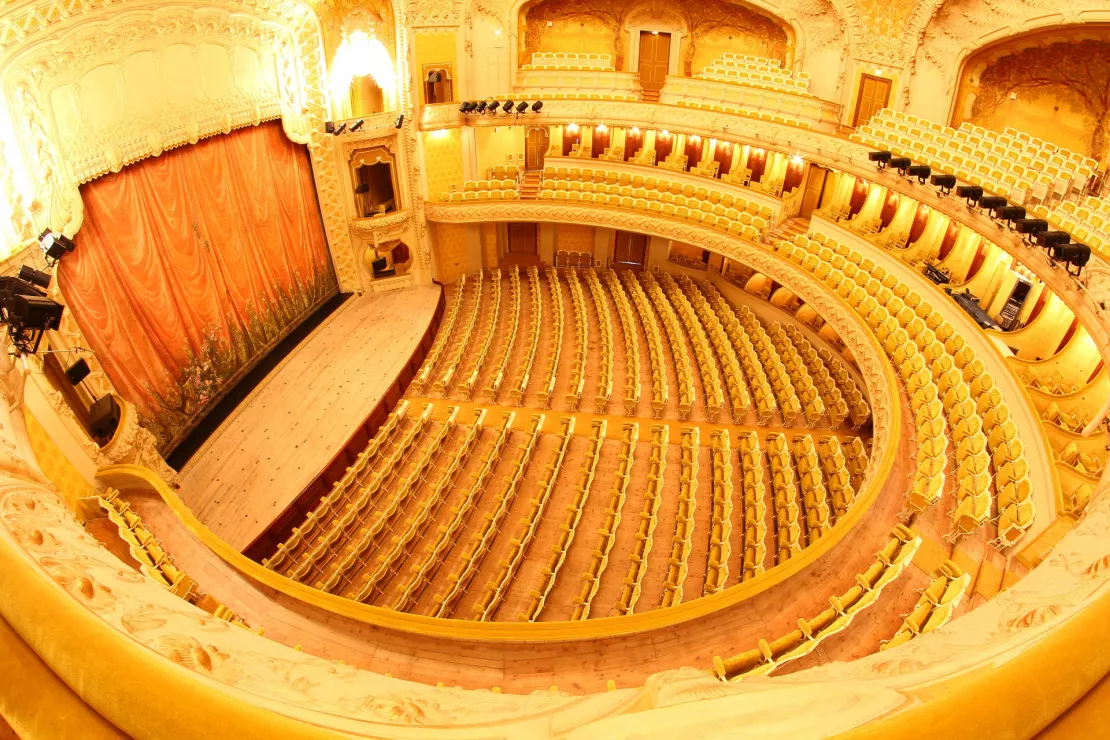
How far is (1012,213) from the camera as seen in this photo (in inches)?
308

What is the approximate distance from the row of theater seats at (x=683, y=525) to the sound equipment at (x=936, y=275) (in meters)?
4.43

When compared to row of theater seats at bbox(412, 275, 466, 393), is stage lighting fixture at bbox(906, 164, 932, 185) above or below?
above

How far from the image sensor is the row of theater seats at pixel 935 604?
14.4ft

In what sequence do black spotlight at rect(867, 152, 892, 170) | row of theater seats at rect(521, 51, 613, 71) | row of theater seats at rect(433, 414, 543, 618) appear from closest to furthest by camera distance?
1. row of theater seats at rect(433, 414, 543, 618)
2. black spotlight at rect(867, 152, 892, 170)
3. row of theater seats at rect(521, 51, 613, 71)

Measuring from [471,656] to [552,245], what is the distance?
11.3m

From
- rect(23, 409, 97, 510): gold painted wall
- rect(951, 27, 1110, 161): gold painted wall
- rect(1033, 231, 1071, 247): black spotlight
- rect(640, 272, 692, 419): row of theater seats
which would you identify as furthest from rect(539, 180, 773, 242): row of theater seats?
rect(23, 409, 97, 510): gold painted wall

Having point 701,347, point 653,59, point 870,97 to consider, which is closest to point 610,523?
point 701,347

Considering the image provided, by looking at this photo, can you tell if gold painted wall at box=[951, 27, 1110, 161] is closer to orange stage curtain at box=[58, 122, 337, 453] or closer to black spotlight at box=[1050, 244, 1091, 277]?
black spotlight at box=[1050, 244, 1091, 277]

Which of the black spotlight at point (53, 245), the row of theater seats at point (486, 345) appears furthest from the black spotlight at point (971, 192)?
the black spotlight at point (53, 245)

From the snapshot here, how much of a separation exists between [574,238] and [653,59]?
4968 mm

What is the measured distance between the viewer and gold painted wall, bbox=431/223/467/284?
14.4m

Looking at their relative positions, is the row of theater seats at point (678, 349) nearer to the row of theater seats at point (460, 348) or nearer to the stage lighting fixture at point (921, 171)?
the row of theater seats at point (460, 348)

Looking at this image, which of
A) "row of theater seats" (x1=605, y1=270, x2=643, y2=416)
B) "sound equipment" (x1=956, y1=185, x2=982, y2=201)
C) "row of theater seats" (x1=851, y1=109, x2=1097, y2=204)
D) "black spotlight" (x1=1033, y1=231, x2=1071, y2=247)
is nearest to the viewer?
"black spotlight" (x1=1033, y1=231, x2=1071, y2=247)

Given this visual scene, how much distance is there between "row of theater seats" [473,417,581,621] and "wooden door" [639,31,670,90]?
10.4m
